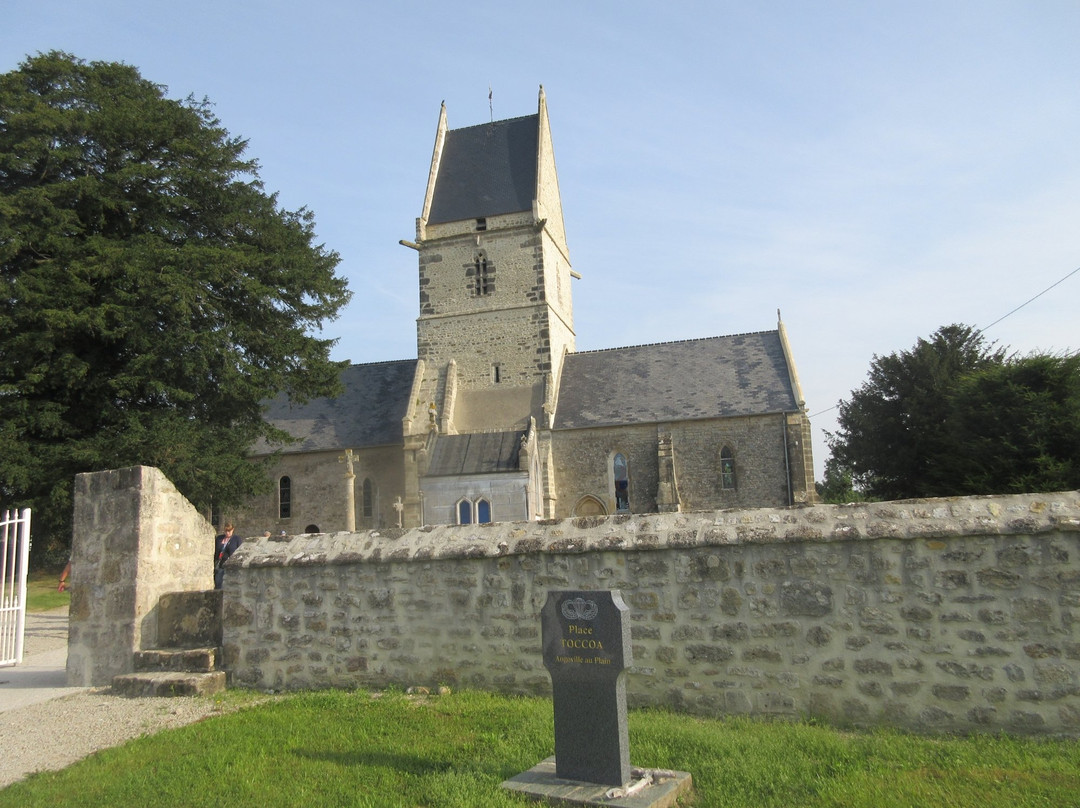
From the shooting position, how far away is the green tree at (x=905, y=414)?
30.6 metres

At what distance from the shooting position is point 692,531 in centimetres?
642

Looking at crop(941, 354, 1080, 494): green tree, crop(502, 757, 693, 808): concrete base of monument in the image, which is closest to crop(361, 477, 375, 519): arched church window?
crop(941, 354, 1080, 494): green tree

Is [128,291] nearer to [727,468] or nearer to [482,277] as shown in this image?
[482,277]

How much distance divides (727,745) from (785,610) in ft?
4.17

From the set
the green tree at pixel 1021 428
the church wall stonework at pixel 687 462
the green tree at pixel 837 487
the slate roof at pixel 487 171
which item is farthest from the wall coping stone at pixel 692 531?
the green tree at pixel 837 487

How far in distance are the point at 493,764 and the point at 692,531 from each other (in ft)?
7.97

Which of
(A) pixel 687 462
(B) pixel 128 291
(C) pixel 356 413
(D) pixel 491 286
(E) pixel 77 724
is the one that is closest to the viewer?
(E) pixel 77 724

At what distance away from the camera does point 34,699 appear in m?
8.17

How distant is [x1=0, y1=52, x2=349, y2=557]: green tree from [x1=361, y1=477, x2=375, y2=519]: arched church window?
26.6 feet

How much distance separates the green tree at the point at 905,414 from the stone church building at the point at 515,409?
24.8 ft

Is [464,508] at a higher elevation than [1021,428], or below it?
below

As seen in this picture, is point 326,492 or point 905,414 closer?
point 326,492

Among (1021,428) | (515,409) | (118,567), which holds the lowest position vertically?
(118,567)

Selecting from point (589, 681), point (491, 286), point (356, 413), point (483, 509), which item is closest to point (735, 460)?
point (483, 509)
